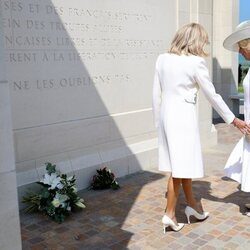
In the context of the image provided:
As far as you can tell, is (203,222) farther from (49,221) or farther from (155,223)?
(49,221)

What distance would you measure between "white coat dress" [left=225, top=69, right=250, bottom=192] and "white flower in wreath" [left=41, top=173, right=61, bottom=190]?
6.03 ft

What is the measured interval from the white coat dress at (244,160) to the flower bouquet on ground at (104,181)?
159 centimetres

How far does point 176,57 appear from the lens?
12.8 feet

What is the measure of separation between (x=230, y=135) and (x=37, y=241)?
19.4ft

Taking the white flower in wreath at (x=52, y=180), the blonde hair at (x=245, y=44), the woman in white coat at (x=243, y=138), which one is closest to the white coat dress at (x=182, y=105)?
the woman in white coat at (x=243, y=138)

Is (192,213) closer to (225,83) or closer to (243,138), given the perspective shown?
(243,138)

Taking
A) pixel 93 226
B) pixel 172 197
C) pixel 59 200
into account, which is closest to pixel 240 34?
pixel 172 197

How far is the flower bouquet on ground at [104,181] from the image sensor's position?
18.0 feet

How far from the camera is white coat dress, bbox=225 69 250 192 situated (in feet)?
14.0

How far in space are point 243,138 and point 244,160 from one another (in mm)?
242

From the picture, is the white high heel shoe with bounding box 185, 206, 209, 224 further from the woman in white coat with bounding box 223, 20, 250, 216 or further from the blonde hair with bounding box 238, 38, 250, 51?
the blonde hair with bounding box 238, 38, 250, 51

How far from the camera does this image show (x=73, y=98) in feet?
18.0

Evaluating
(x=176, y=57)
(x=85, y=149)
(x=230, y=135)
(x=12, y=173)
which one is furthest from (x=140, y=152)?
(x=12, y=173)

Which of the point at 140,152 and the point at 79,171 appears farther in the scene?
the point at 140,152
